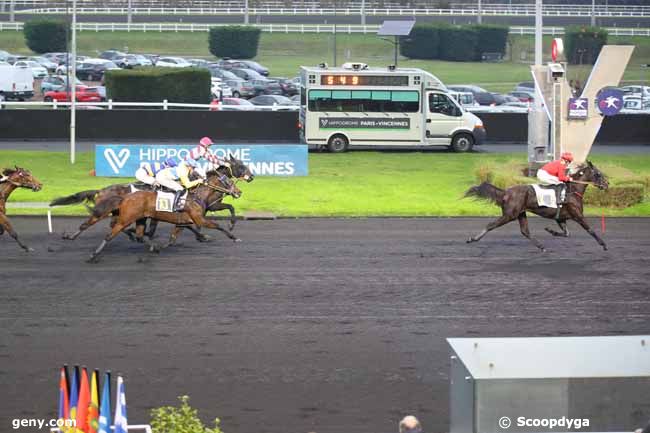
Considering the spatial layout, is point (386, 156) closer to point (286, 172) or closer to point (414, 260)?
point (286, 172)

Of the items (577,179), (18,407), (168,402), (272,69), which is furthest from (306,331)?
(272,69)

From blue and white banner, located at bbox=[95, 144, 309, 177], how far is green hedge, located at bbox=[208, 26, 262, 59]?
132ft

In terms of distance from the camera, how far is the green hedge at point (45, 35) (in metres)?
67.6

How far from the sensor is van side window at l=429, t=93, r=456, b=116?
35281 millimetres

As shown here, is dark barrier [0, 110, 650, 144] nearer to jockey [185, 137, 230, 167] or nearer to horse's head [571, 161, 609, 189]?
jockey [185, 137, 230, 167]

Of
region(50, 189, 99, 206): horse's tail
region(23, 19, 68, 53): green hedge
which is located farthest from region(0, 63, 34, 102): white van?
region(50, 189, 99, 206): horse's tail

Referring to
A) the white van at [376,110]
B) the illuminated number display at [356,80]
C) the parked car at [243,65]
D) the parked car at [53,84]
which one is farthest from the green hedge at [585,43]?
the illuminated number display at [356,80]

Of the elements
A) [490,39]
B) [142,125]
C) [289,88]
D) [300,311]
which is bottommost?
[300,311]

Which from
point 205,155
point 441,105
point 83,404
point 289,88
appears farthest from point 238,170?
point 289,88

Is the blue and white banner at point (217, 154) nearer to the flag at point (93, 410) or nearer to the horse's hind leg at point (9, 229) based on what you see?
the horse's hind leg at point (9, 229)

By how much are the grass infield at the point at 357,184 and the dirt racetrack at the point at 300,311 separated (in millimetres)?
1980

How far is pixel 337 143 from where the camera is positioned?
35094 mm

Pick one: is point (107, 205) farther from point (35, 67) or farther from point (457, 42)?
point (457, 42)

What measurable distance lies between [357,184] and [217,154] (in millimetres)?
3522
